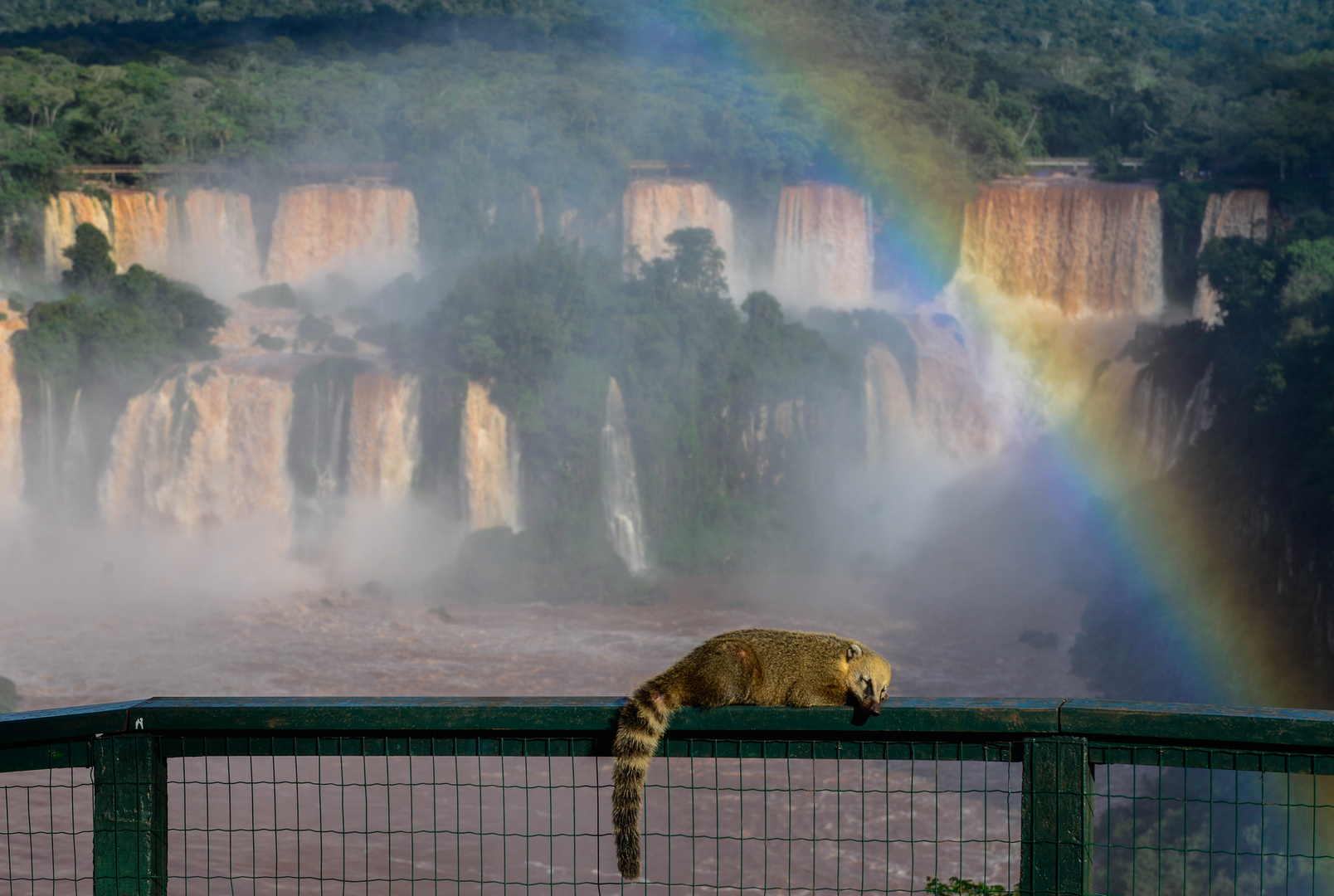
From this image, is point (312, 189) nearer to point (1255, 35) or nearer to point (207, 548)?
point (207, 548)

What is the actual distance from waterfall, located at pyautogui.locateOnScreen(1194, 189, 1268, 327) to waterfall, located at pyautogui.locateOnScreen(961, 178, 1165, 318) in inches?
54.7

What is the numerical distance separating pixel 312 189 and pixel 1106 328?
23.8m

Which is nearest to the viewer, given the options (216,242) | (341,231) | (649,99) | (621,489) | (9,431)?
(9,431)

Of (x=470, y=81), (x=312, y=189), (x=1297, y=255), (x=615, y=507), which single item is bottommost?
(x=615, y=507)

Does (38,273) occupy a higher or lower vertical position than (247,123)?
lower

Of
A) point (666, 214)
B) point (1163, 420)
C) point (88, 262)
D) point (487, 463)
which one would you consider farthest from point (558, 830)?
point (666, 214)

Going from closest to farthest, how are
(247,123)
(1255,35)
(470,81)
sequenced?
(247,123)
(470,81)
(1255,35)

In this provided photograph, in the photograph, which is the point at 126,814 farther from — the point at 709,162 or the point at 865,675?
the point at 709,162

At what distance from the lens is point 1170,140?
46.5 metres

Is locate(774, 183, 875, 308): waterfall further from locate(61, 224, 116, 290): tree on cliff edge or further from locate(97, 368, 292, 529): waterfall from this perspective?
locate(61, 224, 116, 290): tree on cliff edge

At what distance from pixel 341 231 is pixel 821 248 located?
1433 centimetres

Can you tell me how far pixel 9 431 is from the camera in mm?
35500

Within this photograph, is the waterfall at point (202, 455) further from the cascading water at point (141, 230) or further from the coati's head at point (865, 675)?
the coati's head at point (865, 675)

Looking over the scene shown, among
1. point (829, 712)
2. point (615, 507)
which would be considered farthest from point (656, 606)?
point (829, 712)
